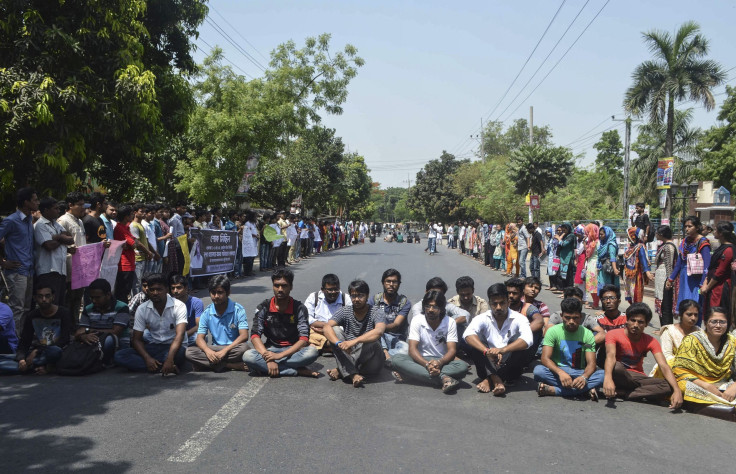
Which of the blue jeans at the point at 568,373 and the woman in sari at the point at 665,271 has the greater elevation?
the woman in sari at the point at 665,271

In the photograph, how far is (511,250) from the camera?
1950cm

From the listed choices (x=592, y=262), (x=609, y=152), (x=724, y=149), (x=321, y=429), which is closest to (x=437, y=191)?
(x=609, y=152)

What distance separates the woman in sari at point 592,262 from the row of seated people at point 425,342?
5476 millimetres

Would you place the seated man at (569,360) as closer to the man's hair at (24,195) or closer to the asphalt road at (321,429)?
the asphalt road at (321,429)

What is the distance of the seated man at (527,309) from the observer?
705 cm

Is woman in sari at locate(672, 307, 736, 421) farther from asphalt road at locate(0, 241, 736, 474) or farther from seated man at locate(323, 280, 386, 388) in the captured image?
seated man at locate(323, 280, 386, 388)

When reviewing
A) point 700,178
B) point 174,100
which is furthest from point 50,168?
point 700,178

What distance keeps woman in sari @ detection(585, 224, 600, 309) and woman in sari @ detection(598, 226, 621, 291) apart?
416mm

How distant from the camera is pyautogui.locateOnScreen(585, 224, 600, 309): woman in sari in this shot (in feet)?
40.9

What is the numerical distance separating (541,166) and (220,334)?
2795 cm

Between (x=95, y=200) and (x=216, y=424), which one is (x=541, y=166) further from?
(x=216, y=424)

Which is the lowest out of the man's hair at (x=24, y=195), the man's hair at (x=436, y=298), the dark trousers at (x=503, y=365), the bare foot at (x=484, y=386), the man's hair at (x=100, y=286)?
the bare foot at (x=484, y=386)

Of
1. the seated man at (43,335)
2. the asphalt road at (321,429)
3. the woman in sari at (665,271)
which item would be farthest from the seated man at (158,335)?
the woman in sari at (665,271)

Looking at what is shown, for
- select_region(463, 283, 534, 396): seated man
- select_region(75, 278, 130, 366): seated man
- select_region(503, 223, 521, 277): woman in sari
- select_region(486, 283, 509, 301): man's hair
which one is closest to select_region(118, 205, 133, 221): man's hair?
select_region(75, 278, 130, 366): seated man
